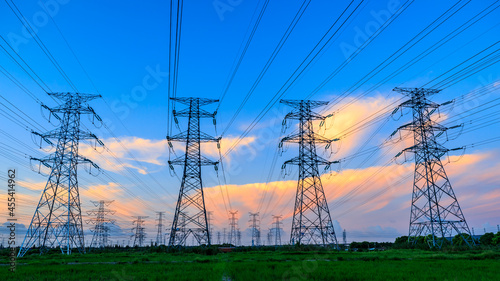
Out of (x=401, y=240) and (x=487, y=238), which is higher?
(x=487, y=238)

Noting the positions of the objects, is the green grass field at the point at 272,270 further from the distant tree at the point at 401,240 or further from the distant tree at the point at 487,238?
the distant tree at the point at 401,240

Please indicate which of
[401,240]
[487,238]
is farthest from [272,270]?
[401,240]

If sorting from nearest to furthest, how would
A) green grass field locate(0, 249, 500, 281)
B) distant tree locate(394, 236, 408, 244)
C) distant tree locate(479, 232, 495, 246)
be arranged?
green grass field locate(0, 249, 500, 281) < distant tree locate(479, 232, 495, 246) < distant tree locate(394, 236, 408, 244)

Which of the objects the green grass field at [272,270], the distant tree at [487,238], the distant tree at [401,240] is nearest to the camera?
the green grass field at [272,270]

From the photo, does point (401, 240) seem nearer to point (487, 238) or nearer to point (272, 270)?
point (487, 238)

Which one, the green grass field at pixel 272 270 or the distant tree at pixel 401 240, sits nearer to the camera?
the green grass field at pixel 272 270

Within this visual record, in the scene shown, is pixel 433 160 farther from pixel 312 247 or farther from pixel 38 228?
pixel 38 228

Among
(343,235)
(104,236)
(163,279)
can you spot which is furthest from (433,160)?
(104,236)

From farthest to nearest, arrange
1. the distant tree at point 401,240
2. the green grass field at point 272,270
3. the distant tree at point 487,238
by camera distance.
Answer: the distant tree at point 401,240
the distant tree at point 487,238
the green grass field at point 272,270

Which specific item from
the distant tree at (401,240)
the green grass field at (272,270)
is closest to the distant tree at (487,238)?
the distant tree at (401,240)

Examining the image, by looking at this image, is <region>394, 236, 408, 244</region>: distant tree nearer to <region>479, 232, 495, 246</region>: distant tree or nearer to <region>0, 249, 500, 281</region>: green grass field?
<region>479, 232, 495, 246</region>: distant tree

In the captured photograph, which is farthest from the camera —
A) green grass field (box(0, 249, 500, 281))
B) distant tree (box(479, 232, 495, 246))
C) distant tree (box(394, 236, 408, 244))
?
distant tree (box(394, 236, 408, 244))

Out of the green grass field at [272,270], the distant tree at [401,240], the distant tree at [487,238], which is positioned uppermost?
the green grass field at [272,270]

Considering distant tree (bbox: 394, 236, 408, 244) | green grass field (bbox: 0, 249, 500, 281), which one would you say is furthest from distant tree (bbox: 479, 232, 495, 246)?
green grass field (bbox: 0, 249, 500, 281)
